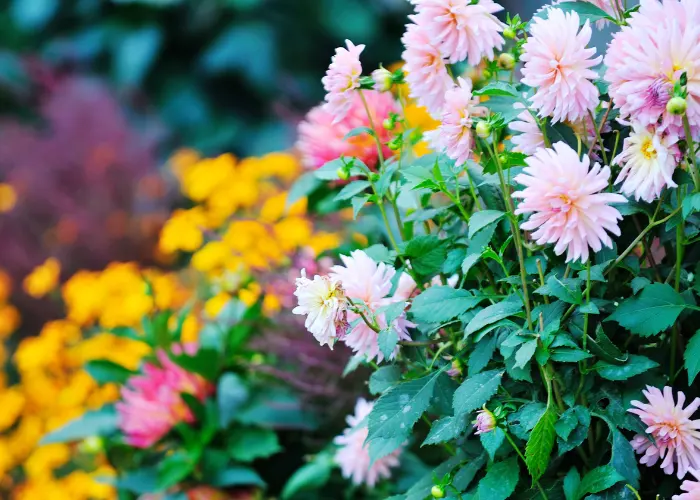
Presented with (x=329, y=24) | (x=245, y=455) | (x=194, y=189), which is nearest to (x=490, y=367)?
(x=245, y=455)

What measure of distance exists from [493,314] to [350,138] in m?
0.33

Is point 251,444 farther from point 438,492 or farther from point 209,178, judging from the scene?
point 209,178

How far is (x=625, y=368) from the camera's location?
502 mm

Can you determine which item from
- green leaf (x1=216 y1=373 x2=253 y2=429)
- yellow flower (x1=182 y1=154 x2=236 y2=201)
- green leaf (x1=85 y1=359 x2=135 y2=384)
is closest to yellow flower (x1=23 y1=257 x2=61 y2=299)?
yellow flower (x1=182 y1=154 x2=236 y2=201)

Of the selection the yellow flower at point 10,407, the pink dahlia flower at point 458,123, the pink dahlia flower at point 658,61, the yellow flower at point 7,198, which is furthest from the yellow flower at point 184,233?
the yellow flower at point 7,198

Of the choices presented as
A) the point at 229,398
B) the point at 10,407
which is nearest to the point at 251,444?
the point at 229,398

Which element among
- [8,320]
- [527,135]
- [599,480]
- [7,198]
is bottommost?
[599,480]

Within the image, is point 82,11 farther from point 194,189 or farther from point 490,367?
point 490,367

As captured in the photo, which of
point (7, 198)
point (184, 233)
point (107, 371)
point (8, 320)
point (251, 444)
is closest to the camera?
point (251, 444)

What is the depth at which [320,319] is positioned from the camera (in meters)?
0.50

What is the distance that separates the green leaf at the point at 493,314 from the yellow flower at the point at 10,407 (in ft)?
4.44

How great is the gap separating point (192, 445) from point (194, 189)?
642 millimetres

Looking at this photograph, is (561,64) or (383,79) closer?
(561,64)

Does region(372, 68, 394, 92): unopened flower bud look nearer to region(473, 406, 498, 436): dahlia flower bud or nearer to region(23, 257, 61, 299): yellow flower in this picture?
region(473, 406, 498, 436): dahlia flower bud
